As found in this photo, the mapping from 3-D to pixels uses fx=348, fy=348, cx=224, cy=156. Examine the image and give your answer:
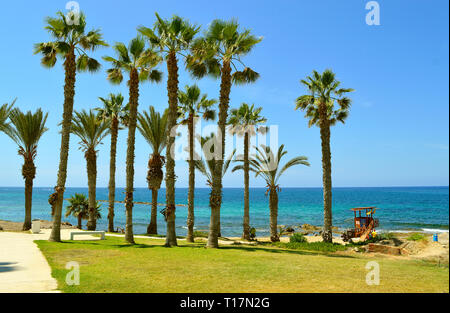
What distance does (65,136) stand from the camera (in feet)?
68.6

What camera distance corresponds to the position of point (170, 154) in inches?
789

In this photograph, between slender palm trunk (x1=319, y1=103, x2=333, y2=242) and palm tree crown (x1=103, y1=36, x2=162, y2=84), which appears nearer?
palm tree crown (x1=103, y1=36, x2=162, y2=84)

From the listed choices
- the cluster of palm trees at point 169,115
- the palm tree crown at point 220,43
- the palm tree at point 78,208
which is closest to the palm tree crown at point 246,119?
the cluster of palm trees at point 169,115

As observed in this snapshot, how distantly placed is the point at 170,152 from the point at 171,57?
5.74 m

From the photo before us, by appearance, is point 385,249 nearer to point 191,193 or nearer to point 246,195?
point 246,195

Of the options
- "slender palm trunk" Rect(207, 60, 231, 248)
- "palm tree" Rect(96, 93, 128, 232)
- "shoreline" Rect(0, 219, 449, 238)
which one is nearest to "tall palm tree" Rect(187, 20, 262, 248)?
"slender palm trunk" Rect(207, 60, 231, 248)

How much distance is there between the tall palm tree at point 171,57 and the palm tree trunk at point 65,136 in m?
4.93

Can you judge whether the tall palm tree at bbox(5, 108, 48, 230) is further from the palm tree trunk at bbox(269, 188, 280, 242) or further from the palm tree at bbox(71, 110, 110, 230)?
the palm tree trunk at bbox(269, 188, 280, 242)

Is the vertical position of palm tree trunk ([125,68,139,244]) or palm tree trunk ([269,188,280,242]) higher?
palm tree trunk ([125,68,139,244])

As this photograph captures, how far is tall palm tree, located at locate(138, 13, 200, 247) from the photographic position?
66.2 ft

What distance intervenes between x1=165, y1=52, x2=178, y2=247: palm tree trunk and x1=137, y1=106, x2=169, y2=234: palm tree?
844 centimetres

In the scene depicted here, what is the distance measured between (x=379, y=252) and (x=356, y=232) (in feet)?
39.0
